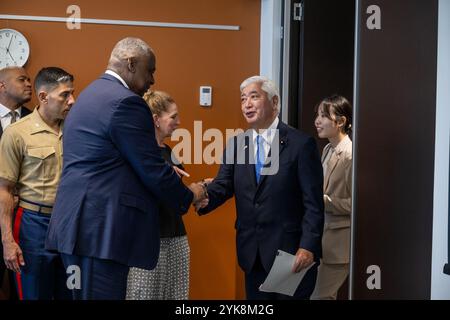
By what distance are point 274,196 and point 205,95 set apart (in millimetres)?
1628

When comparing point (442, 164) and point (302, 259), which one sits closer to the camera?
point (442, 164)

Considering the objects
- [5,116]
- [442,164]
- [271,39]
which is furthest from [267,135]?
[5,116]

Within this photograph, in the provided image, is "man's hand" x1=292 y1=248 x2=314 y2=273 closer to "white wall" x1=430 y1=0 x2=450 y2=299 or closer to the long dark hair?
"white wall" x1=430 y1=0 x2=450 y2=299

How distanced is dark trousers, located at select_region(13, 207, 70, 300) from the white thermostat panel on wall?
1590mm

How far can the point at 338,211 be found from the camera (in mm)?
3135

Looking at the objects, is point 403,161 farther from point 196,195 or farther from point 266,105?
point 196,195

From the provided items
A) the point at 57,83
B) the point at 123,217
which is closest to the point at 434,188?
the point at 123,217

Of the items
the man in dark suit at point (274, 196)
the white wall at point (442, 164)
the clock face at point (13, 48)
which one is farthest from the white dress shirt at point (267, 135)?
the clock face at point (13, 48)

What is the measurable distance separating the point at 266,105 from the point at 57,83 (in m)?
1.04

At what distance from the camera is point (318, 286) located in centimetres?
322

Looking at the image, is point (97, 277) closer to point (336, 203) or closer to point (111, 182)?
point (111, 182)

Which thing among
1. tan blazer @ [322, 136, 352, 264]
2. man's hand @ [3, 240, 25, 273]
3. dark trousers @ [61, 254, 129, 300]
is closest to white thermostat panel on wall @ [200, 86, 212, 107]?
tan blazer @ [322, 136, 352, 264]

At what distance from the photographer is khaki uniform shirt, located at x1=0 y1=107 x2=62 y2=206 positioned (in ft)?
9.48

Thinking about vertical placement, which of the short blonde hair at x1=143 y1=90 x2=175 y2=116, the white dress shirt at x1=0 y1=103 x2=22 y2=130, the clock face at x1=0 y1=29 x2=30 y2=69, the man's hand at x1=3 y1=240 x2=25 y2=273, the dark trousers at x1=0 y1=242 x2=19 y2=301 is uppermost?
the clock face at x1=0 y1=29 x2=30 y2=69
